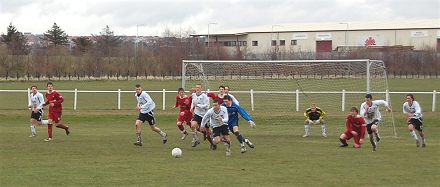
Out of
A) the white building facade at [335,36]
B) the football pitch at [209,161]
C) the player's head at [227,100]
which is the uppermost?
the white building facade at [335,36]

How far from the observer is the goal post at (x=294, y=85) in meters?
31.1

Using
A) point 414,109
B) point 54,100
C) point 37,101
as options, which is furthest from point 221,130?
point 37,101

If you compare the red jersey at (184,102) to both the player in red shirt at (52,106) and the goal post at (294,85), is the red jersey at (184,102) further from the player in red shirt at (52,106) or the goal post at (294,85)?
the goal post at (294,85)

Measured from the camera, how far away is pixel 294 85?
37.6 m

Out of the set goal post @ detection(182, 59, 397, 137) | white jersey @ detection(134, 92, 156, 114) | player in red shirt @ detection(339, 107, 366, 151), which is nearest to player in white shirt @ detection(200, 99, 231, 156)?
white jersey @ detection(134, 92, 156, 114)

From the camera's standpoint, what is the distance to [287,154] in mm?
20422

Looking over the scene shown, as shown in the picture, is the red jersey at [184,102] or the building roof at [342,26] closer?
the red jersey at [184,102]

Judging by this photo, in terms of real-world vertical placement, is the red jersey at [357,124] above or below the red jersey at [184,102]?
below

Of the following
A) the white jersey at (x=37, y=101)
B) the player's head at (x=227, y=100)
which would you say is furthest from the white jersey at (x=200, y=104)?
the white jersey at (x=37, y=101)

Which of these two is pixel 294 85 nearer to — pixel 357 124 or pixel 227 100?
pixel 357 124

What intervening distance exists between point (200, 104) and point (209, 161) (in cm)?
512

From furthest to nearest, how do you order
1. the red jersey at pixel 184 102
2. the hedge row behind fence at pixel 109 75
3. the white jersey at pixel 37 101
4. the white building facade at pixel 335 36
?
the white building facade at pixel 335 36 < the hedge row behind fence at pixel 109 75 < the white jersey at pixel 37 101 < the red jersey at pixel 184 102

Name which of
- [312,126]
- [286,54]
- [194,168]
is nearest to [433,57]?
[286,54]

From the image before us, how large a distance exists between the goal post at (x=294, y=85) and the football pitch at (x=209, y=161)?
2.22 meters
